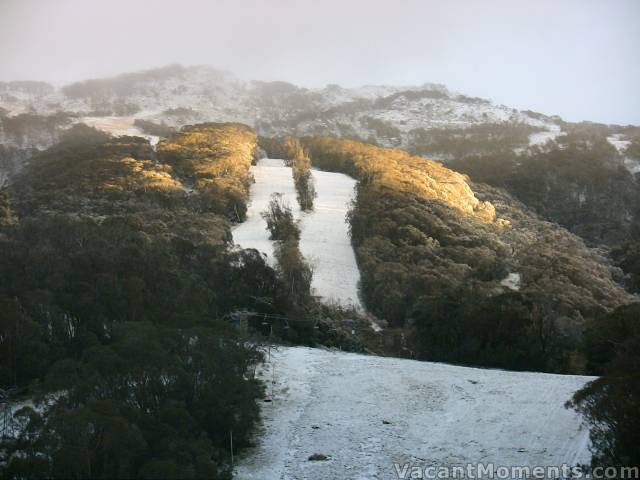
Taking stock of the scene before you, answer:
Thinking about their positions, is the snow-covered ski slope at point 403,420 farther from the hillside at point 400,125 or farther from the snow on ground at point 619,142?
the snow on ground at point 619,142

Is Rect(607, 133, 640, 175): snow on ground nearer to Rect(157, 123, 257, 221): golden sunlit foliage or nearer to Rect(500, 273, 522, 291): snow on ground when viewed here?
Rect(157, 123, 257, 221): golden sunlit foliage

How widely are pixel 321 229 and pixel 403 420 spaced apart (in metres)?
28.8

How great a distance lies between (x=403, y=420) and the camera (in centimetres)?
1515

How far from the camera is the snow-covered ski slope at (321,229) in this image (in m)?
33.4

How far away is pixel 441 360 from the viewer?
2191 centimetres

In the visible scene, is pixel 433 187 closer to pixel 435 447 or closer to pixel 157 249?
pixel 157 249

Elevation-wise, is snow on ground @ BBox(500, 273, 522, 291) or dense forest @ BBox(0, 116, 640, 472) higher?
dense forest @ BBox(0, 116, 640, 472)

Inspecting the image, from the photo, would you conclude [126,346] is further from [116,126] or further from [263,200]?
[116,126]

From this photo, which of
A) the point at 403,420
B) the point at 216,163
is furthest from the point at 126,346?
the point at 216,163

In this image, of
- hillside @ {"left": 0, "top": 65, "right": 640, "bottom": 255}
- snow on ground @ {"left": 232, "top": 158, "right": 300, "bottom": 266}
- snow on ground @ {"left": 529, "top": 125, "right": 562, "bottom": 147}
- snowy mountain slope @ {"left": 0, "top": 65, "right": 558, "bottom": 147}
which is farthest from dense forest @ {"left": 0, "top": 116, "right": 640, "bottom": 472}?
snowy mountain slope @ {"left": 0, "top": 65, "right": 558, "bottom": 147}

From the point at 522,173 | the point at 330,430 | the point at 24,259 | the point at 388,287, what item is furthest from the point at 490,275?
the point at 522,173

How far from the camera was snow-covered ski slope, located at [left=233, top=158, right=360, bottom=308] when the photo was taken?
33375 millimetres

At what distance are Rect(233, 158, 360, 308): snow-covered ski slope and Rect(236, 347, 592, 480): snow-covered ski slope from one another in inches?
501

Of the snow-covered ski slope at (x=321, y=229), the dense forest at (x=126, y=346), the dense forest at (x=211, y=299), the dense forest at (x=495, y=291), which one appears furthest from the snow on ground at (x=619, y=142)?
the dense forest at (x=126, y=346)
